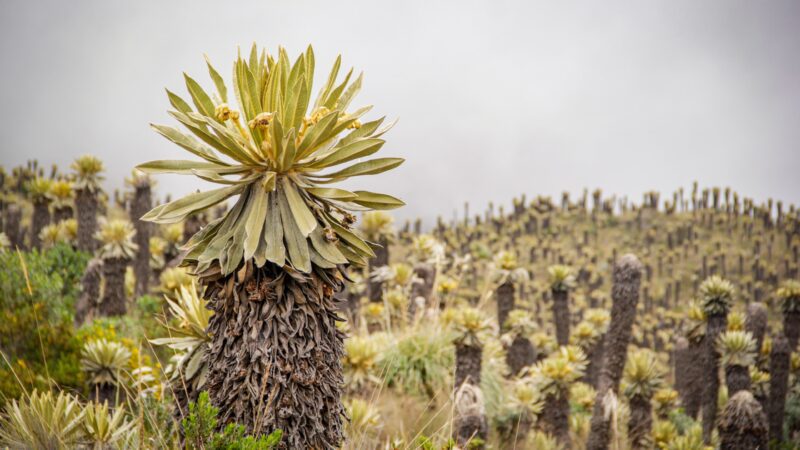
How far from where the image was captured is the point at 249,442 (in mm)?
2104

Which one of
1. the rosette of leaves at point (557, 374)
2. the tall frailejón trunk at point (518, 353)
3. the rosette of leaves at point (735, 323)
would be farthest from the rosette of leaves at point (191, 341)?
the rosette of leaves at point (735, 323)

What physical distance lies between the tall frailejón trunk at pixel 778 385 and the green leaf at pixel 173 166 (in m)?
12.6

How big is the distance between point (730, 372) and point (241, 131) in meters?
11.6

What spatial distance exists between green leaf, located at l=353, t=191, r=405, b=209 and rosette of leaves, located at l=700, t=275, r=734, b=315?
10793mm

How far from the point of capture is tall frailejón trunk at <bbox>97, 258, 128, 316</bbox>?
11422mm

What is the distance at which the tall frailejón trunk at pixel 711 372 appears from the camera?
1101 cm

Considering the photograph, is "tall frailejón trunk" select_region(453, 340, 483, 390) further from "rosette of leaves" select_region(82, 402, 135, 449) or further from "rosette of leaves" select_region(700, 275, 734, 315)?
"rosette of leaves" select_region(700, 275, 734, 315)

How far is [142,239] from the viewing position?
13469 mm

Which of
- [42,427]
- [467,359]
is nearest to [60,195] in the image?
[467,359]

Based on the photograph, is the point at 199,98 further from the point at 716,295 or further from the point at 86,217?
the point at 86,217

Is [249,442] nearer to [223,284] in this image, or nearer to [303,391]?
[303,391]

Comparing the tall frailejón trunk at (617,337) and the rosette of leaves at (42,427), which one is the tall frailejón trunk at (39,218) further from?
the tall frailejón trunk at (617,337)

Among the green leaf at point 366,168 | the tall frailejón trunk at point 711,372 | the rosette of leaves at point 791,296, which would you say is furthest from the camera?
the rosette of leaves at point 791,296

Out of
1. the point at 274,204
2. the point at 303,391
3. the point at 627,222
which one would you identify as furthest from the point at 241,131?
the point at 627,222
